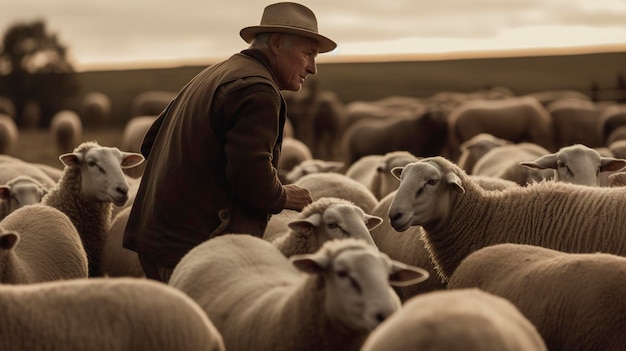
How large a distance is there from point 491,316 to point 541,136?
18291 mm

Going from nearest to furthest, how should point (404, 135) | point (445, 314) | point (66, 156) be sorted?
1. point (445, 314)
2. point (66, 156)
3. point (404, 135)

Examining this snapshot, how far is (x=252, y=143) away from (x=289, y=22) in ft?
2.60

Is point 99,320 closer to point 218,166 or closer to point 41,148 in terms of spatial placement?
point 218,166

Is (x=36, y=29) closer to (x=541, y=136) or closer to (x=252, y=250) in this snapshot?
A: (x=541, y=136)

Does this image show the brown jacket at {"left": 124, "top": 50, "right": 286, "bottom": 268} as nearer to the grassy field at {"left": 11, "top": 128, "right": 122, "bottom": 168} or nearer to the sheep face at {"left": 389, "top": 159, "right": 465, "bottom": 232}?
the sheep face at {"left": 389, "top": 159, "right": 465, "bottom": 232}

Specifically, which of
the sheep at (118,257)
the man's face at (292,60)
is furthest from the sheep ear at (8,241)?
the sheep at (118,257)

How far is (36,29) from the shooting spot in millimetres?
57875

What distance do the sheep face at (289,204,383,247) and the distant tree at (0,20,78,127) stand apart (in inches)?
1792

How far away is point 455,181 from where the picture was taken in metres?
6.64

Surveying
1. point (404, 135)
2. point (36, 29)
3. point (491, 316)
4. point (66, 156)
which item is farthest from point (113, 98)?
point (491, 316)

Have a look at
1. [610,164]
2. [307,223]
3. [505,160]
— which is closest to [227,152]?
[307,223]

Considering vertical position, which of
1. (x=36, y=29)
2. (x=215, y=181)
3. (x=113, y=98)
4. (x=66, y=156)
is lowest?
(x=113, y=98)

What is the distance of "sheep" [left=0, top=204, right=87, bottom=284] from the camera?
618cm

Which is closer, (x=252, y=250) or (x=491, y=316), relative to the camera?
(x=491, y=316)
